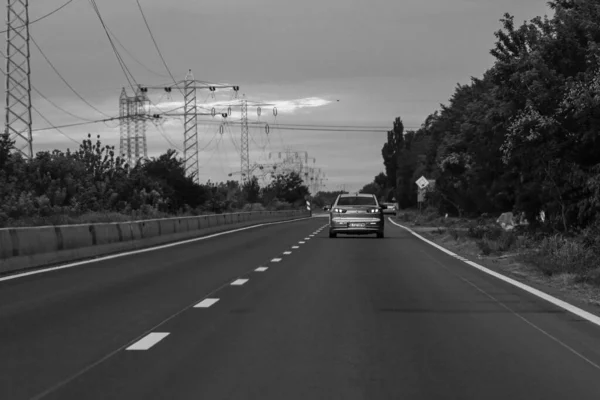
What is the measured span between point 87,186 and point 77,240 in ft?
93.2

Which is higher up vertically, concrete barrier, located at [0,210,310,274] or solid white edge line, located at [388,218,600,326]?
concrete barrier, located at [0,210,310,274]

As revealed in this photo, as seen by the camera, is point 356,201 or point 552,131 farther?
point 356,201

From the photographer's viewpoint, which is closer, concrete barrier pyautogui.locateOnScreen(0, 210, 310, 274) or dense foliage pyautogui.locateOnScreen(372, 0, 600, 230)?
concrete barrier pyautogui.locateOnScreen(0, 210, 310, 274)

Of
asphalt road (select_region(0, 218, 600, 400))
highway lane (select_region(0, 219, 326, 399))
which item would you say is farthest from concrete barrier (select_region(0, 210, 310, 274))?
asphalt road (select_region(0, 218, 600, 400))

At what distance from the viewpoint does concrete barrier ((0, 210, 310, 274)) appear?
16891 millimetres

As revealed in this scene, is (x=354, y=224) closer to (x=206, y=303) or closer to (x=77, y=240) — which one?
(x=77, y=240)

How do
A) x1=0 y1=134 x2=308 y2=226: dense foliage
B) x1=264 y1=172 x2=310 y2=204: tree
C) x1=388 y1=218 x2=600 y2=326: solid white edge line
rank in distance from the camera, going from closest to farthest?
x1=388 y1=218 x2=600 y2=326: solid white edge line, x1=0 y1=134 x2=308 y2=226: dense foliage, x1=264 y1=172 x2=310 y2=204: tree

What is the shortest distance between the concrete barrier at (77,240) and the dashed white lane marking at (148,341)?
814 centimetres

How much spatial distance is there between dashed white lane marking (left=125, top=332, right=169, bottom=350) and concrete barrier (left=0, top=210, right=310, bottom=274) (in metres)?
8.14

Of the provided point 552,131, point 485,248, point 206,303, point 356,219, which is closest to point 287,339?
point 206,303

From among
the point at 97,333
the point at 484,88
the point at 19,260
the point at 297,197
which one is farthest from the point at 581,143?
the point at 297,197

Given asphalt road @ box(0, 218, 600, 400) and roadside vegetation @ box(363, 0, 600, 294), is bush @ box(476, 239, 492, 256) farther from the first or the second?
asphalt road @ box(0, 218, 600, 400)

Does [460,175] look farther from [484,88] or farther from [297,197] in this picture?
[297,197]

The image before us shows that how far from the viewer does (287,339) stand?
28.6 feet
